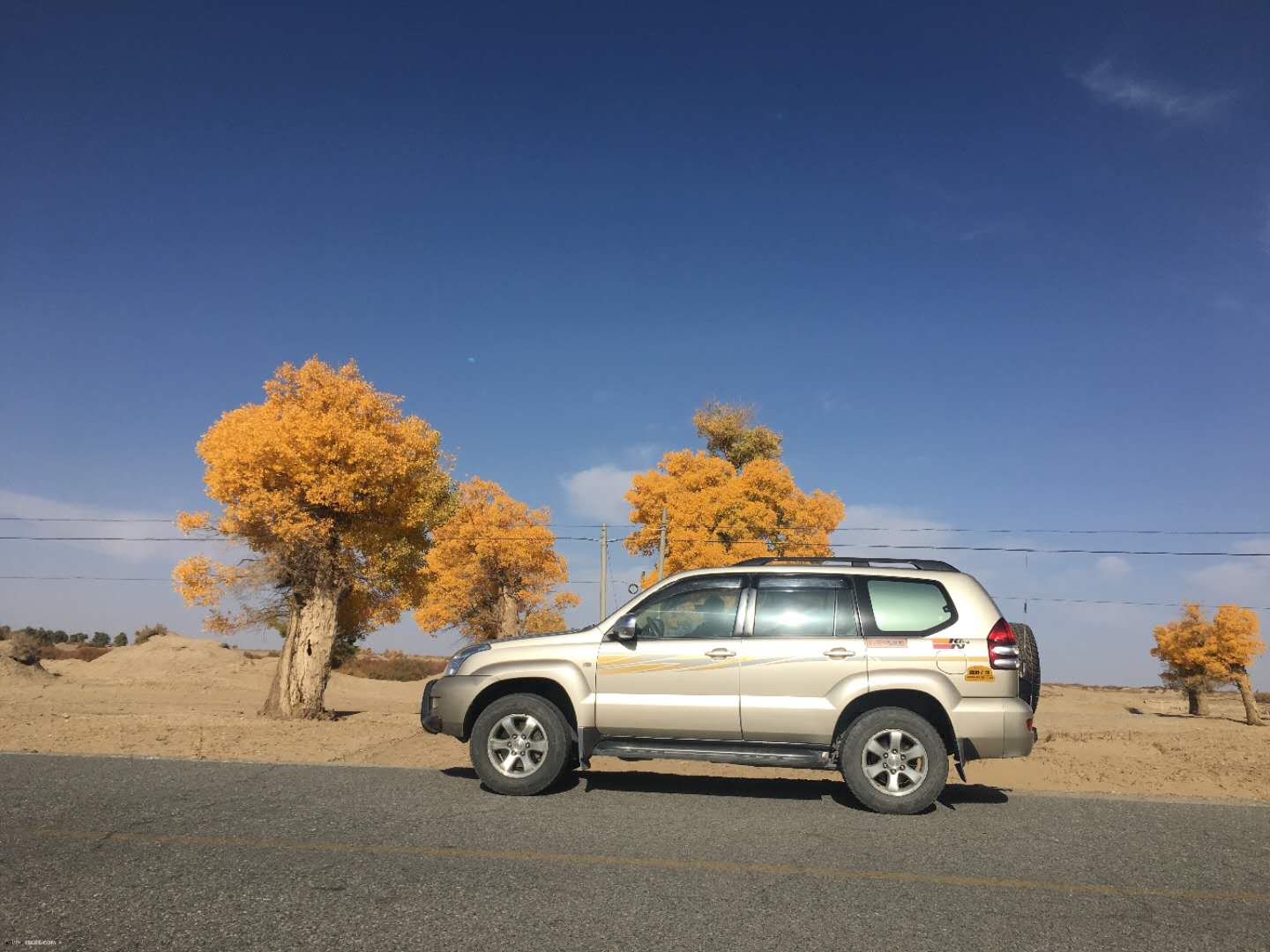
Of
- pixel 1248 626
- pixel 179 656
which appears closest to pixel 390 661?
pixel 179 656

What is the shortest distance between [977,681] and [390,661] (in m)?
60.0

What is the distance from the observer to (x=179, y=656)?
47188 mm

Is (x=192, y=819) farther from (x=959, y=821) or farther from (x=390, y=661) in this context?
(x=390, y=661)

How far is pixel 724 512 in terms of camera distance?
44438 mm

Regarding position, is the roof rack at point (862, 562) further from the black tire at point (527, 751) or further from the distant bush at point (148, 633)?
the distant bush at point (148, 633)

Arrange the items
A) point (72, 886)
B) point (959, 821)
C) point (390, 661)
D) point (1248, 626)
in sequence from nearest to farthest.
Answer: point (72, 886)
point (959, 821)
point (1248, 626)
point (390, 661)

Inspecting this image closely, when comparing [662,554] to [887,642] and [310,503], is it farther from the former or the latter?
[887,642]

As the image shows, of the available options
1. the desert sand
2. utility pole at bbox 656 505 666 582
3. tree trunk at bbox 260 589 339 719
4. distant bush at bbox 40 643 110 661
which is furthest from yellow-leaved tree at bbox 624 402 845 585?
distant bush at bbox 40 643 110 661

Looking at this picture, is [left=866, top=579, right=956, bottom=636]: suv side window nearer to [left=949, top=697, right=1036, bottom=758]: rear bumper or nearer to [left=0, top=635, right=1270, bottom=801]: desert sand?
[left=949, top=697, right=1036, bottom=758]: rear bumper

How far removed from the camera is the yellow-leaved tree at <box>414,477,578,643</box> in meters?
43.6

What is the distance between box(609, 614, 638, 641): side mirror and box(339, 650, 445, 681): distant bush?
4551 cm

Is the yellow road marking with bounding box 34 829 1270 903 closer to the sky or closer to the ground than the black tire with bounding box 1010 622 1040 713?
closer to the ground

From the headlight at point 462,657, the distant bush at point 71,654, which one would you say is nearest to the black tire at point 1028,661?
the headlight at point 462,657

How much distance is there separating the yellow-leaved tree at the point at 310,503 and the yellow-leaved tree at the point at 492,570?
2042cm
